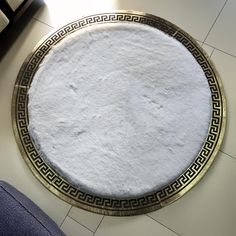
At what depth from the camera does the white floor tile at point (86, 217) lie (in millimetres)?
1100

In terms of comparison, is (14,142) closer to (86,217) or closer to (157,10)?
(86,217)

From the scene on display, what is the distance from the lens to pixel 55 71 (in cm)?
130

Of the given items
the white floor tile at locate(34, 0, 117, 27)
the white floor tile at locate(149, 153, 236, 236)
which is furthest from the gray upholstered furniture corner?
the white floor tile at locate(34, 0, 117, 27)

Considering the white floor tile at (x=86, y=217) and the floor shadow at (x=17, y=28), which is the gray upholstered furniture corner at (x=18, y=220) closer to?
the white floor tile at (x=86, y=217)

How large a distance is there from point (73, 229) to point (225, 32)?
2.93 ft

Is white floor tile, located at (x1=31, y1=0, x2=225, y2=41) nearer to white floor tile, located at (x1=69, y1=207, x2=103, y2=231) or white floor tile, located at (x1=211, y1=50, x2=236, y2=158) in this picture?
white floor tile, located at (x1=211, y1=50, x2=236, y2=158)

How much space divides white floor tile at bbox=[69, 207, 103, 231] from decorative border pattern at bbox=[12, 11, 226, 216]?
0.02m

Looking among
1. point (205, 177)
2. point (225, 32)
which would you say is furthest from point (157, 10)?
point (205, 177)

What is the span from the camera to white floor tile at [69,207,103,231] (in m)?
1.10

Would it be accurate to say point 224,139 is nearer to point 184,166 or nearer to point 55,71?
point 184,166

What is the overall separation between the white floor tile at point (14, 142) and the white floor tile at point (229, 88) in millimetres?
570

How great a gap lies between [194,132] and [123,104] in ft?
0.87

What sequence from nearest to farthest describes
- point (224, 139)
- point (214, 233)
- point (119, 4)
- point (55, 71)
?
point (214, 233) → point (224, 139) → point (55, 71) → point (119, 4)

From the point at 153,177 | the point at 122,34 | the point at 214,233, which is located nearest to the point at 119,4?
the point at 122,34
